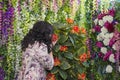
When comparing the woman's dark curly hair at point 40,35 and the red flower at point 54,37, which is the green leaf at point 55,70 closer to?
the red flower at point 54,37

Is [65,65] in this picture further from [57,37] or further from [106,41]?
[106,41]

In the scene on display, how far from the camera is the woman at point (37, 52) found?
5.05 metres

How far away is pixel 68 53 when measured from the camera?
600cm

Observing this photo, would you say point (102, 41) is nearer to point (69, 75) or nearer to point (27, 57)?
point (69, 75)

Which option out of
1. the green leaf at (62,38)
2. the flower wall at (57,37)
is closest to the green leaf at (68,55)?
the flower wall at (57,37)

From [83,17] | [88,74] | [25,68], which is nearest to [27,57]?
[25,68]

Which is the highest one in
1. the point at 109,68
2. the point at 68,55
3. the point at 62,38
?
the point at 62,38

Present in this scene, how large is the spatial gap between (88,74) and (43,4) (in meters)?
1.63

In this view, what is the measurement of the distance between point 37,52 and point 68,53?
3.38 ft

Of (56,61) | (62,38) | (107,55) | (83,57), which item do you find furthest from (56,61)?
(107,55)

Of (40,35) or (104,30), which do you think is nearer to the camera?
(40,35)

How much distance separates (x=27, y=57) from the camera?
5090 mm

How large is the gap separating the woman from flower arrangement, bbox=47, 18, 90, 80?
0.53 meters

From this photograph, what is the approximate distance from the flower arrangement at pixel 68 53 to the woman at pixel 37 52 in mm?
525
